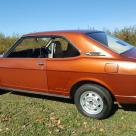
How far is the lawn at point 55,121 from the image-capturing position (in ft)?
18.3

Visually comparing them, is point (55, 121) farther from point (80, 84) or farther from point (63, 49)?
point (63, 49)

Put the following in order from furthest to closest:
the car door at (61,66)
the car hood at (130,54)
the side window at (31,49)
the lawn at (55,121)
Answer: the side window at (31,49) → the car door at (61,66) → the car hood at (130,54) → the lawn at (55,121)

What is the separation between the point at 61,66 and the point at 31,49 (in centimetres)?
155

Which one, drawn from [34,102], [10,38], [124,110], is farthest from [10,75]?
[10,38]

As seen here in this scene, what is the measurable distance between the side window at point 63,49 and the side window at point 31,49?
28 centimetres

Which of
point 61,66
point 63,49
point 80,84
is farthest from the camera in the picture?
point 63,49

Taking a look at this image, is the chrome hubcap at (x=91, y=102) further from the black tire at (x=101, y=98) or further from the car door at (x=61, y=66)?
the car door at (x=61, y=66)

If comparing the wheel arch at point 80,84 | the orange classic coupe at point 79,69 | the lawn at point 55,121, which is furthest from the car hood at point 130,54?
the lawn at point 55,121

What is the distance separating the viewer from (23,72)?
7.10 meters

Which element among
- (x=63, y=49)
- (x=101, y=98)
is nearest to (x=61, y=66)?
(x=63, y=49)

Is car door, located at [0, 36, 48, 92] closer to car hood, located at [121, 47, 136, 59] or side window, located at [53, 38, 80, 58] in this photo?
side window, located at [53, 38, 80, 58]

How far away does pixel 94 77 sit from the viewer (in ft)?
19.4

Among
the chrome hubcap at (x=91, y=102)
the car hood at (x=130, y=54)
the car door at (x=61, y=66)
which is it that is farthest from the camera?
the car door at (x=61, y=66)

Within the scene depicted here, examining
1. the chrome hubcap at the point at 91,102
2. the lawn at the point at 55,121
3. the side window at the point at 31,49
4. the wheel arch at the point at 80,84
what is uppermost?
the side window at the point at 31,49
